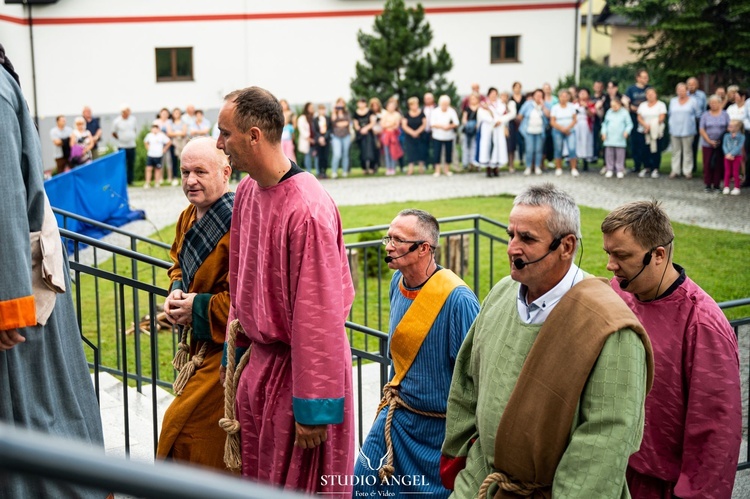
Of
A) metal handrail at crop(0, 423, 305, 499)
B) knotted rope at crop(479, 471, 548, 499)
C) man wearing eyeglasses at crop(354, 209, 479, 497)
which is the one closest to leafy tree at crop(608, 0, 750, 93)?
man wearing eyeglasses at crop(354, 209, 479, 497)

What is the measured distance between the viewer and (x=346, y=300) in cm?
389

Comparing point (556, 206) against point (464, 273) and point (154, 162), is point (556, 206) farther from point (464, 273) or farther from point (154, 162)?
point (154, 162)

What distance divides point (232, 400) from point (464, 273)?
8050mm

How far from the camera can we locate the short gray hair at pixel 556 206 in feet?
10.2

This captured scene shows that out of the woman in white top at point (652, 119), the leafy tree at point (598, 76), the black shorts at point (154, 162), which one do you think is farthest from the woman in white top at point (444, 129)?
the leafy tree at point (598, 76)

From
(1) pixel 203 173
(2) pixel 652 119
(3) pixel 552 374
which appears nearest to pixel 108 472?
(3) pixel 552 374

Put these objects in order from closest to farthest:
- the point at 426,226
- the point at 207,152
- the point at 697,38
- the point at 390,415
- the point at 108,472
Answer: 1. the point at 108,472
2. the point at 207,152
3. the point at 390,415
4. the point at 426,226
5. the point at 697,38

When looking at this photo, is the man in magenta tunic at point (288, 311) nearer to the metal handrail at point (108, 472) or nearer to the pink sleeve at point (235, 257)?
the pink sleeve at point (235, 257)

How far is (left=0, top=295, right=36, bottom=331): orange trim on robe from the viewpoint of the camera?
3.57 meters

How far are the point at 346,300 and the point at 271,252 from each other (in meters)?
0.36

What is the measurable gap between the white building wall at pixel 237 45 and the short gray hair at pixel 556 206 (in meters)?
27.7

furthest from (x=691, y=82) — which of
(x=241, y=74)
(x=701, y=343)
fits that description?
(x=701, y=343)

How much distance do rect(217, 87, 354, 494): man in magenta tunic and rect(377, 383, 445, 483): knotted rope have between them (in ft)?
3.06

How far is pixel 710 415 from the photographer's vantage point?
12.1 ft
